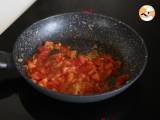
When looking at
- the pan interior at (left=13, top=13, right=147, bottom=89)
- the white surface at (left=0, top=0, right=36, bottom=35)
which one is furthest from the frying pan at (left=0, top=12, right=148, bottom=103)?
the white surface at (left=0, top=0, right=36, bottom=35)

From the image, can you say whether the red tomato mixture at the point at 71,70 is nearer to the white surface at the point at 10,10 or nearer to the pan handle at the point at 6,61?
the pan handle at the point at 6,61

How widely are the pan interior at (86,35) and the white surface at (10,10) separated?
134mm

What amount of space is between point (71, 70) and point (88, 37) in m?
0.19

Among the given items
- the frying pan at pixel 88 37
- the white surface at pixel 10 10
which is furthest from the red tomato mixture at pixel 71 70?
the white surface at pixel 10 10

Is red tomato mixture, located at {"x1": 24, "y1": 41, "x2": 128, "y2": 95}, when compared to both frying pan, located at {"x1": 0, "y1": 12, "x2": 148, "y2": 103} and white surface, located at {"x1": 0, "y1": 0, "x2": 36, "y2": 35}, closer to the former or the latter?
frying pan, located at {"x1": 0, "y1": 12, "x2": 148, "y2": 103}

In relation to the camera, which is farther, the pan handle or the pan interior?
the pan interior

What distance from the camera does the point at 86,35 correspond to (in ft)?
3.49

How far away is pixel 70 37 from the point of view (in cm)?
106

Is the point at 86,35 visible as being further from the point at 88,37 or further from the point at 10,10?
the point at 10,10

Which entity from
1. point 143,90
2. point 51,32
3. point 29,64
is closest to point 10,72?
point 29,64

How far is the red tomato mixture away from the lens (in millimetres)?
870

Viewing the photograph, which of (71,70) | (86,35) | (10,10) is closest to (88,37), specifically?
(86,35)

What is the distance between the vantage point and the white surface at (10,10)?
1042mm

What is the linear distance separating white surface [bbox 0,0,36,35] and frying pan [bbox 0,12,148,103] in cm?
13
